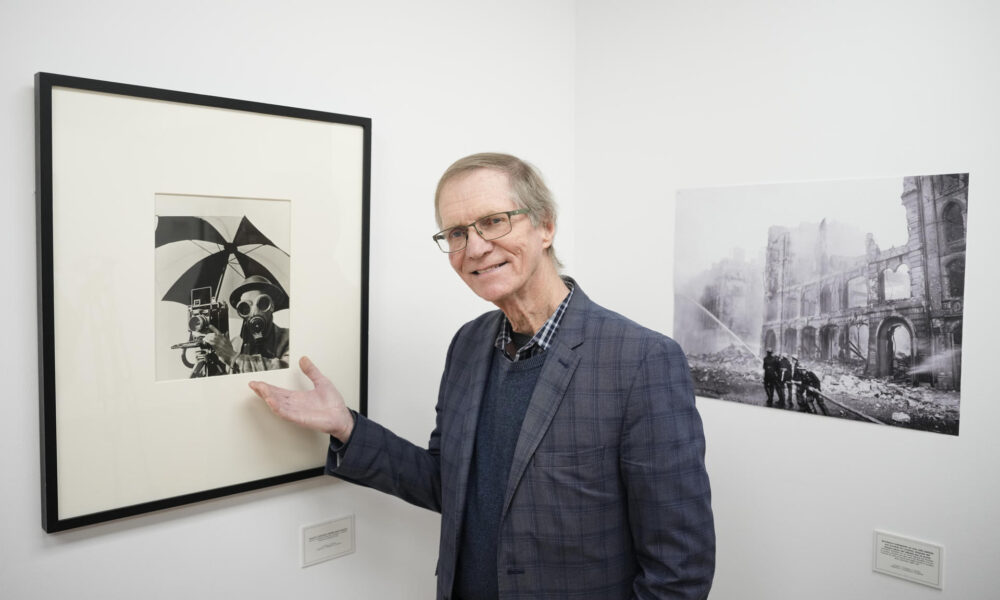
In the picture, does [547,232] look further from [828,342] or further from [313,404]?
[828,342]

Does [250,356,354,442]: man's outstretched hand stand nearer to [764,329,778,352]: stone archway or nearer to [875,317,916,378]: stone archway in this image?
[764,329,778,352]: stone archway

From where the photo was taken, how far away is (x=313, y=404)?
1251mm

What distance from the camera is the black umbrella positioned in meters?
1.11

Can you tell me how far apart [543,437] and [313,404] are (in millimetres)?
486

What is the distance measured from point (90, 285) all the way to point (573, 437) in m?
0.86

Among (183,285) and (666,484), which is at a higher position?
(183,285)

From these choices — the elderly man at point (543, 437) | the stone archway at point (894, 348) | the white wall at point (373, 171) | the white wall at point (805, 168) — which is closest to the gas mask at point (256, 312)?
the elderly man at point (543, 437)

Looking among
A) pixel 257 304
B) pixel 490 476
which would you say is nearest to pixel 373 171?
pixel 257 304

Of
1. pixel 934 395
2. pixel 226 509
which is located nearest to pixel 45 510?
pixel 226 509

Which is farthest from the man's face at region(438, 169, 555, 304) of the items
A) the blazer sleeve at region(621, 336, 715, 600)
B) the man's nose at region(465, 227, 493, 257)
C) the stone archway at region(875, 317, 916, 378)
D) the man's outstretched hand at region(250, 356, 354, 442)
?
the stone archway at region(875, 317, 916, 378)

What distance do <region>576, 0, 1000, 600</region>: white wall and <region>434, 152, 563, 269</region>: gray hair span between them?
24.7 inches

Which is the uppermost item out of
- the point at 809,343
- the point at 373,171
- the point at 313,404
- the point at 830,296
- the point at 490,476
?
the point at 373,171

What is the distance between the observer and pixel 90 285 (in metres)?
1.03

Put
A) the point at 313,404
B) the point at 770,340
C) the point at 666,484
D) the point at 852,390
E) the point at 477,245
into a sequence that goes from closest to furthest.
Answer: the point at 666,484 < the point at 477,245 < the point at 313,404 < the point at 852,390 < the point at 770,340
